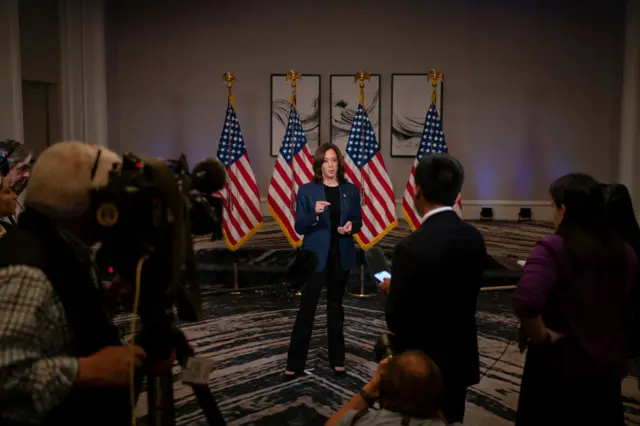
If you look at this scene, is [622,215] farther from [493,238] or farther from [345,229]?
[493,238]

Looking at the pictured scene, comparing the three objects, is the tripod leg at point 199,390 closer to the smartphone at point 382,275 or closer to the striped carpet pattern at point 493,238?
the smartphone at point 382,275

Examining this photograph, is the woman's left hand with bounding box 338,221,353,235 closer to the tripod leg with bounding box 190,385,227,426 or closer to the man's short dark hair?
the man's short dark hair

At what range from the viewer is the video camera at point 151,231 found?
57.6 inches

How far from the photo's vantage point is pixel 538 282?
6.80ft

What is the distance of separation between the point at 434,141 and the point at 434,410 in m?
5.14

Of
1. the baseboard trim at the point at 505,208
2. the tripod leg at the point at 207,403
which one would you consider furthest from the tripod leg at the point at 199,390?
the baseboard trim at the point at 505,208

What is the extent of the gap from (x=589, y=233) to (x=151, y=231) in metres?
1.35

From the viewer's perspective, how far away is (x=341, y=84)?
31.0 ft

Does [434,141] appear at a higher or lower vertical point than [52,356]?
higher

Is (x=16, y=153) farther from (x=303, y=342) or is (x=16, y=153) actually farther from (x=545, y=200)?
(x=545, y=200)

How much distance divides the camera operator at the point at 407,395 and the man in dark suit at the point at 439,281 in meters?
0.32

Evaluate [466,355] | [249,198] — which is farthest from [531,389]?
[249,198]

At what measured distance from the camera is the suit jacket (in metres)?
2.16

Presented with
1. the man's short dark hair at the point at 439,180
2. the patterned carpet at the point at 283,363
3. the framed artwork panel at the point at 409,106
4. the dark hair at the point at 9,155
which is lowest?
the patterned carpet at the point at 283,363
